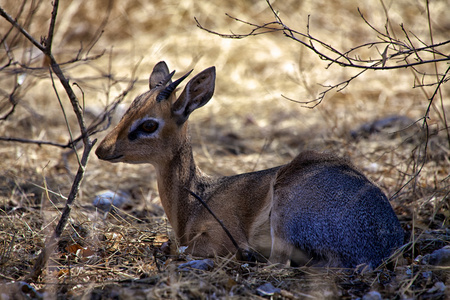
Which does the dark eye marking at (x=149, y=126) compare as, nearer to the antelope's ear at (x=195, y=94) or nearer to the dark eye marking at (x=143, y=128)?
the dark eye marking at (x=143, y=128)

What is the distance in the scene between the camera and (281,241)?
406 cm

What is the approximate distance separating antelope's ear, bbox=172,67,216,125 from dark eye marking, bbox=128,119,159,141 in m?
0.22

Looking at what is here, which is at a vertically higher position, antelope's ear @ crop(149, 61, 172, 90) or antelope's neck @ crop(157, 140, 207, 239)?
antelope's ear @ crop(149, 61, 172, 90)

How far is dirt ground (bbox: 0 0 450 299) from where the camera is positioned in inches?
144

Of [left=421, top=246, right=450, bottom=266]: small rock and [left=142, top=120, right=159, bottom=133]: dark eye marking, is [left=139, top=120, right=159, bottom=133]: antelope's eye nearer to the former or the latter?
[left=142, top=120, right=159, bottom=133]: dark eye marking

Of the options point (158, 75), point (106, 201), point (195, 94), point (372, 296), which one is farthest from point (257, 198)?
point (106, 201)

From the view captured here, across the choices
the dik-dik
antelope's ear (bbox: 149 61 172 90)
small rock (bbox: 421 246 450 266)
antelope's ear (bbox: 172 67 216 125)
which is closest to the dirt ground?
small rock (bbox: 421 246 450 266)

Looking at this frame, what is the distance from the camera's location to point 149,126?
449cm

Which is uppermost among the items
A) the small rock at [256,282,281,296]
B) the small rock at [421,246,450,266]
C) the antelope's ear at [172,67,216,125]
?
the antelope's ear at [172,67,216,125]

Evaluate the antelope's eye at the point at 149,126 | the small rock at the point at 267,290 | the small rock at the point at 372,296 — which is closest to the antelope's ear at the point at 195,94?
the antelope's eye at the point at 149,126

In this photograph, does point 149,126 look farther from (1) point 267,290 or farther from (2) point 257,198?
(1) point 267,290

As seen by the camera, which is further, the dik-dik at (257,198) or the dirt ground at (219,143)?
the dik-dik at (257,198)

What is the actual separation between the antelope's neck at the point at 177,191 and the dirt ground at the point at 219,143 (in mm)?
292

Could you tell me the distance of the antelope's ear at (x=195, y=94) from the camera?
4.43m
